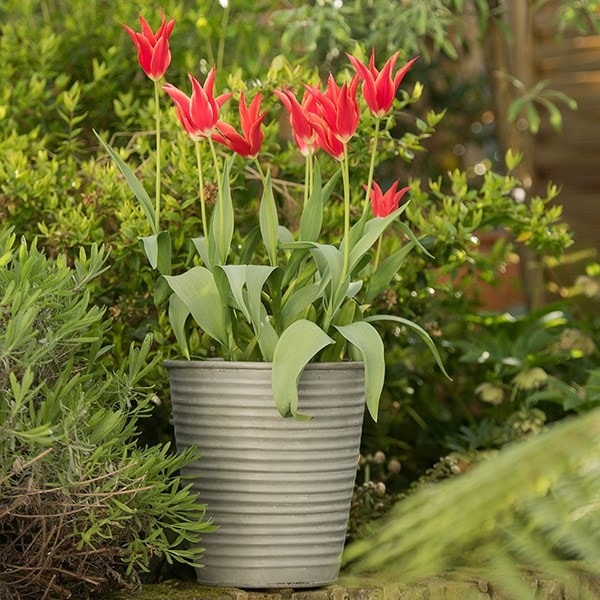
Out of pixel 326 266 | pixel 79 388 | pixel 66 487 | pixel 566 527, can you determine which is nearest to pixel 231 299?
pixel 326 266

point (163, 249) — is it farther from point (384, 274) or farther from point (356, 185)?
point (356, 185)

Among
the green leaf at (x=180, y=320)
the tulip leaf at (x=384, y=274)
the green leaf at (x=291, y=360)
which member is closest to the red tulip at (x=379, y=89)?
the tulip leaf at (x=384, y=274)

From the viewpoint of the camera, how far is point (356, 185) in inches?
105

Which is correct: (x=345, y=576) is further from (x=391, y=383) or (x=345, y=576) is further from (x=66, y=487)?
(x=391, y=383)

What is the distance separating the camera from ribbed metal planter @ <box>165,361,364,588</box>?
1947 millimetres

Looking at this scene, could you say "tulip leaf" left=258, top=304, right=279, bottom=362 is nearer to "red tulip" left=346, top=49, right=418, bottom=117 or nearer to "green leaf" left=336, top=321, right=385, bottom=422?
"green leaf" left=336, top=321, right=385, bottom=422

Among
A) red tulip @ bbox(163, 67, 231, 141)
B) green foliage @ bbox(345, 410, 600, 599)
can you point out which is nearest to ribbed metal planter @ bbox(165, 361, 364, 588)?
red tulip @ bbox(163, 67, 231, 141)

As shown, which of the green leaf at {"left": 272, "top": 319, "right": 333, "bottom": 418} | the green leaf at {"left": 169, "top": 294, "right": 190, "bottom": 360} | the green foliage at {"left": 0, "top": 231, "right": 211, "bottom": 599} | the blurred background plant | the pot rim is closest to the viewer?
the green foliage at {"left": 0, "top": 231, "right": 211, "bottom": 599}

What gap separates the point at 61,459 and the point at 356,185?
128cm

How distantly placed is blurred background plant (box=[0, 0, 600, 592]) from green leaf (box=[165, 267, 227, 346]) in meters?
0.26

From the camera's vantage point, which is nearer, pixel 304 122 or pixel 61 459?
pixel 61 459

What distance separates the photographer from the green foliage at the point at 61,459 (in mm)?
1596

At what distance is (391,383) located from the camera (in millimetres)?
3006

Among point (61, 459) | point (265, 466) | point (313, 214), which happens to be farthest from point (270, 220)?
point (61, 459)
